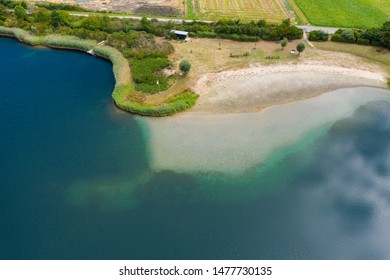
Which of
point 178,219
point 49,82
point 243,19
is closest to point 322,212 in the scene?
point 178,219

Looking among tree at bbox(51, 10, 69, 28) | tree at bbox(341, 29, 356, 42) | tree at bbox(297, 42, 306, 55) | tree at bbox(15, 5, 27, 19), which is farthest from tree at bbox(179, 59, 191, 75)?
tree at bbox(15, 5, 27, 19)

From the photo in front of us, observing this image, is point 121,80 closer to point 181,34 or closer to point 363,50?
point 181,34

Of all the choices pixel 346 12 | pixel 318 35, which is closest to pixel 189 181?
pixel 318 35

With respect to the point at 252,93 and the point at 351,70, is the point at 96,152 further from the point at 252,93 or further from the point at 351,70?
the point at 351,70

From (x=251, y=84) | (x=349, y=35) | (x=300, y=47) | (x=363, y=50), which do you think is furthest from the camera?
(x=349, y=35)
